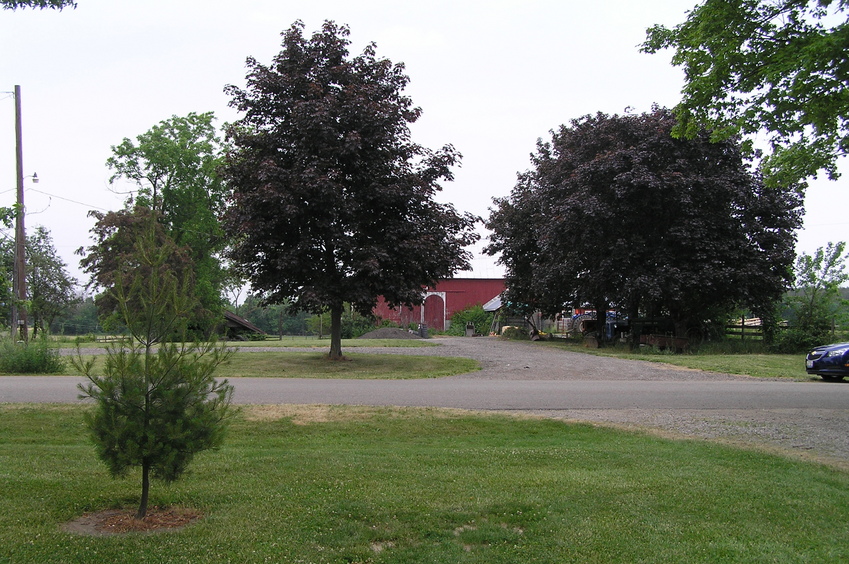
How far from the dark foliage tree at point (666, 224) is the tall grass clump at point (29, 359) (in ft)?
61.3

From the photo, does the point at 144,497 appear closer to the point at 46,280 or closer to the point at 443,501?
the point at 443,501

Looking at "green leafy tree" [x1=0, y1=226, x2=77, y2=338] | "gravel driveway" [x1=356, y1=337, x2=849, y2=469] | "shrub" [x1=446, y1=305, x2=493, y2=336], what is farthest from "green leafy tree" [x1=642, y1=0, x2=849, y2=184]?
"green leafy tree" [x1=0, y1=226, x2=77, y2=338]

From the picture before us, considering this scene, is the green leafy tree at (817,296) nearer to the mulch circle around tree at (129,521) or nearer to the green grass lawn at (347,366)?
the green grass lawn at (347,366)

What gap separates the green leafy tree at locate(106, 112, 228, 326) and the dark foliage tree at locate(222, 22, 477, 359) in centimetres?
2799

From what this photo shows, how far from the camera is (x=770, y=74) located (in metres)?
10.2

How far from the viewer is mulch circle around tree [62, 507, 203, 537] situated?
197 inches

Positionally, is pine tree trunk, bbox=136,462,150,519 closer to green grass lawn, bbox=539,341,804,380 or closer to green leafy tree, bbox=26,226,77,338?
green grass lawn, bbox=539,341,804,380

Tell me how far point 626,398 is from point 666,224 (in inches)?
620

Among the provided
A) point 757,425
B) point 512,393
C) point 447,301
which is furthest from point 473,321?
point 757,425

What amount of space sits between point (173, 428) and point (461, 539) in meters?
2.27

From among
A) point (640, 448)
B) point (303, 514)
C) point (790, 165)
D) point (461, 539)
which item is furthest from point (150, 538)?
point (790, 165)

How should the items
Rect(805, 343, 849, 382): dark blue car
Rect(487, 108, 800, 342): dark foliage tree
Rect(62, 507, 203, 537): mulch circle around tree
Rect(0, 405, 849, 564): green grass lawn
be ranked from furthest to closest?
Rect(487, 108, 800, 342): dark foliage tree
Rect(805, 343, 849, 382): dark blue car
Rect(62, 507, 203, 537): mulch circle around tree
Rect(0, 405, 849, 564): green grass lawn

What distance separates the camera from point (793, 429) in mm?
10172

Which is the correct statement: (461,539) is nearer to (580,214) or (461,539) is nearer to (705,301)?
(580,214)
